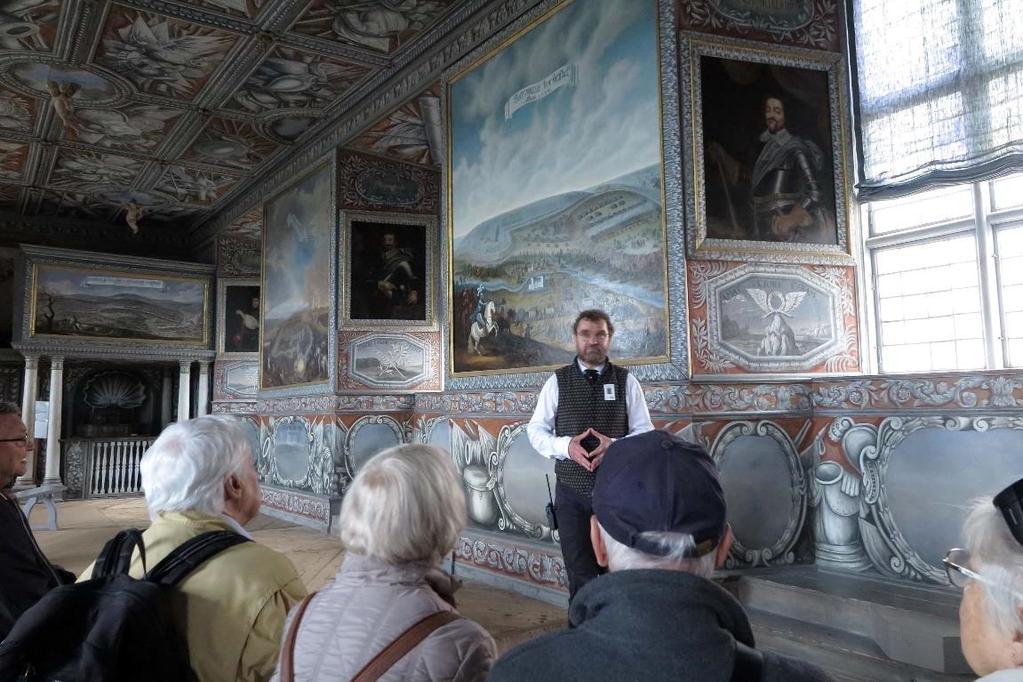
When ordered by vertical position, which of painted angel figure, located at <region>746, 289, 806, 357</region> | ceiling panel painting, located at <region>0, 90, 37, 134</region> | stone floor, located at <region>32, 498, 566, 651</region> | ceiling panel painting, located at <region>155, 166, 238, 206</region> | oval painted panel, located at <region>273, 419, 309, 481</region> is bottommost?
stone floor, located at <region>32, 498, 566, 651</region>

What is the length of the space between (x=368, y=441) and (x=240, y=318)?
781 cm

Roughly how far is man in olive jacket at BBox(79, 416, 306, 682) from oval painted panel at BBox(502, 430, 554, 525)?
13.2 ft

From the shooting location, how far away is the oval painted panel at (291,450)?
10.5m

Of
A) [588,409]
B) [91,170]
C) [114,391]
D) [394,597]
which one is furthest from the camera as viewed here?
[114,391]

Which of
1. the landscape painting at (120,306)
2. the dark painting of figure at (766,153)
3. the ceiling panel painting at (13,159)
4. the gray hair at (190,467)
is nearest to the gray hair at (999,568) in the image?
the gray hair at (190,467)

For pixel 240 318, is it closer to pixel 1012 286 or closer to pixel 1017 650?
pixel 1012 286

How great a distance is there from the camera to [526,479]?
619 cm

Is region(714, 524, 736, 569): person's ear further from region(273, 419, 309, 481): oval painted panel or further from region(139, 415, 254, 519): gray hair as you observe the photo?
region(273, 419, 309, 481): oval painted panel

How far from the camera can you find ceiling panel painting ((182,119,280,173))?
10750 millimetres

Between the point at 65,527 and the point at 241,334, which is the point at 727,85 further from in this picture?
the point at 241,334

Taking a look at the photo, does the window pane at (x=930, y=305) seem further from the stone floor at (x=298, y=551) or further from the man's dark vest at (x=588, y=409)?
the stone floor at (x=298, y=551)

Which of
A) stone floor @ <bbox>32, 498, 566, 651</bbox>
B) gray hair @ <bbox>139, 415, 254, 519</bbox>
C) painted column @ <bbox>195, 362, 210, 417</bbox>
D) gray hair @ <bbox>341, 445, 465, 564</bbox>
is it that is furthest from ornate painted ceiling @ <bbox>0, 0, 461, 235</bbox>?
gray hair @ <bbox>341, 445, 465, 564</bbox>

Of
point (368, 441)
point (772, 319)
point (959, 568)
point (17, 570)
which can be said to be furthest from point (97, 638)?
point (368, 441)

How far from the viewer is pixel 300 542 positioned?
8.66 m
